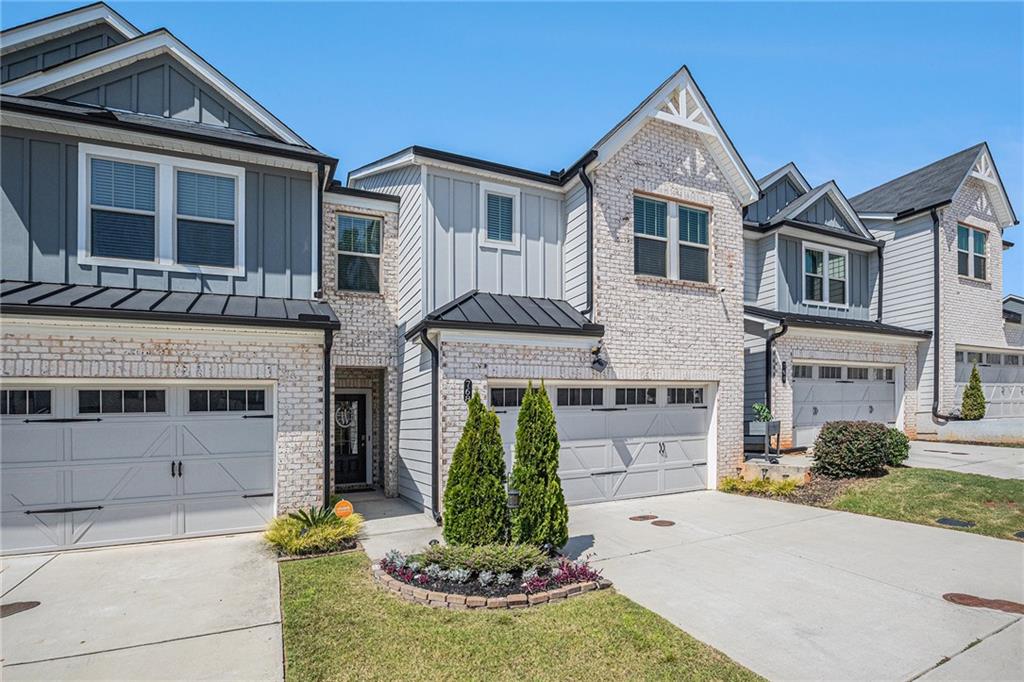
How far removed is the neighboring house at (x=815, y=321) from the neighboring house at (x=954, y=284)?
0.52 m

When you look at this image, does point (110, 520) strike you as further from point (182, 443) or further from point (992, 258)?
point (992, 258)

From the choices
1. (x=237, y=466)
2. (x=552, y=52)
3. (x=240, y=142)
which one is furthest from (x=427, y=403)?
(x=552, y=52)

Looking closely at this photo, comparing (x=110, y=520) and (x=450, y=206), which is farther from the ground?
(x=450, y=206)

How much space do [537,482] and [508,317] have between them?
3821 millimetres

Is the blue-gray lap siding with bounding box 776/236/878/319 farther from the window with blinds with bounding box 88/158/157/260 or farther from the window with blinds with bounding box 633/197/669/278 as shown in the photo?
the window with blinds with bounding box 88/158/157/260

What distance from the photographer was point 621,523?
369 inches

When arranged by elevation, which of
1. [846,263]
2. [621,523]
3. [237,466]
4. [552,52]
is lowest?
[621,523]

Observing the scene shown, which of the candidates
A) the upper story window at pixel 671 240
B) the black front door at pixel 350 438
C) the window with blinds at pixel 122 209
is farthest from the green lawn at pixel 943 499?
the window with blinds at pixel 122 209

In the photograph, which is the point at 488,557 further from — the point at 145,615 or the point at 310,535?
the point at 145,615

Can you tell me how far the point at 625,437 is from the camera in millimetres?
11367

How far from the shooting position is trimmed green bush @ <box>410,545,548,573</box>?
6.22 metres

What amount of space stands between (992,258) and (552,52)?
16858 mm

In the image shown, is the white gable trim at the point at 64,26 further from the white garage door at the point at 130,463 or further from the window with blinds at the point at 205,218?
the white garage door at the point at 130,463

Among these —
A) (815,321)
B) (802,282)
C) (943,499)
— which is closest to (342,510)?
(943,499)
